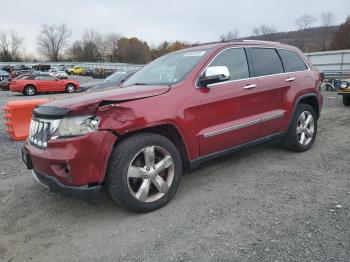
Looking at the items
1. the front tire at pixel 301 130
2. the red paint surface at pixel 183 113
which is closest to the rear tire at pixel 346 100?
the front tire at pixel 301 130

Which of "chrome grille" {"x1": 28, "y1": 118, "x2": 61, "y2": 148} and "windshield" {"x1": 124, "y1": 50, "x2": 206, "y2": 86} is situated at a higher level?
"windshield" {"x1": 124, "y1": 50, "x2": 206, "y2": 86}

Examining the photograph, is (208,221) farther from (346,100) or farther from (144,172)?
(346,100)

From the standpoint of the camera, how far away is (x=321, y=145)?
589 cm

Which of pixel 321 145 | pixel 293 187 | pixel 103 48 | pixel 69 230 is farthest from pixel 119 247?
pixel 103 48

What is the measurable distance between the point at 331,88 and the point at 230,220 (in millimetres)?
15149

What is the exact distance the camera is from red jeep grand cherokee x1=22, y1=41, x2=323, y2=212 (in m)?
3.20

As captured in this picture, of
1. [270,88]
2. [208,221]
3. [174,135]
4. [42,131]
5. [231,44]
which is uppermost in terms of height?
[231,44]

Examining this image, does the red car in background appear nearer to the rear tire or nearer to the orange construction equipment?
the orange construction equipment

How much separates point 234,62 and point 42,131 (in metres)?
2.58

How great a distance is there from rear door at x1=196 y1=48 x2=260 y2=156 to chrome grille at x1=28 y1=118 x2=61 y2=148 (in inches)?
59.7

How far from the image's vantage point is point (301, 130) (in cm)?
544

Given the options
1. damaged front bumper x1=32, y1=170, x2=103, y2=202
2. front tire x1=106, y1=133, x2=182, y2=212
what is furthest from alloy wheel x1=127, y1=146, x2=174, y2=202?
damaged front bumper x1=32, y1=170, x2=103, y2=202

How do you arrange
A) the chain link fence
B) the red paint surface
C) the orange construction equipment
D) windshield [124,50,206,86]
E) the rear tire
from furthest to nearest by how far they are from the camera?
the chain link fence → the rear tire → the orange construction equipment → windshield [124,50,206,86] → the red paint surface

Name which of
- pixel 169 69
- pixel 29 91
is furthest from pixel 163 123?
pixel 29 91
